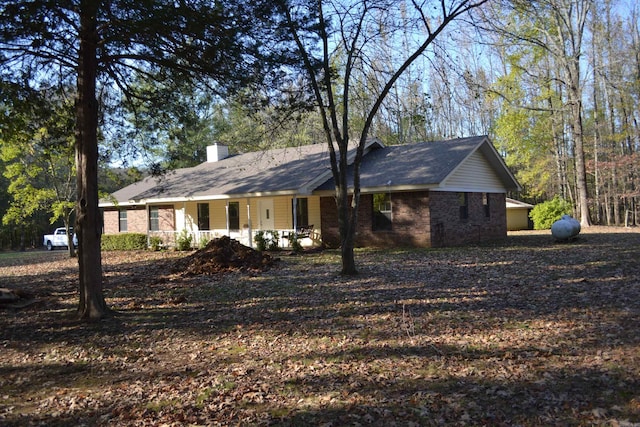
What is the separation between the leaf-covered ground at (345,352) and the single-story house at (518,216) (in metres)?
23.2

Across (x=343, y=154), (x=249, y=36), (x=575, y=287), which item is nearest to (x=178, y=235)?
(x=343, y=154)

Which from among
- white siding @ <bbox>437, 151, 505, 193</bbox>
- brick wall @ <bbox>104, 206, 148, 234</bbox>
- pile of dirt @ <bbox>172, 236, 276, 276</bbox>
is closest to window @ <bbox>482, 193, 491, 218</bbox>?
white siding @ <bbox>437, 151, 505, 193</bbox>

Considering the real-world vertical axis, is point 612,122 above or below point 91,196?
above

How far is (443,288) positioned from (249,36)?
20.6 feet

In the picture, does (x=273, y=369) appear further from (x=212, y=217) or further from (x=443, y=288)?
(x=212, y=217)

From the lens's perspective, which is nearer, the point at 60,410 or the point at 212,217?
the point at 60,410

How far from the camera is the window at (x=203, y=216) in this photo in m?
25.8

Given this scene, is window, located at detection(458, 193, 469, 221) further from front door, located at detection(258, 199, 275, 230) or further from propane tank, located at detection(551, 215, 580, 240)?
front door, located at detection(258, 199, 275, 230)

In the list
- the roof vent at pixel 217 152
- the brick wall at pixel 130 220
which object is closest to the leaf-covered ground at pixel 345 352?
the brick wall at pixel 130 220

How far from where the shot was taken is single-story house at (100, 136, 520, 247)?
19.6 metres

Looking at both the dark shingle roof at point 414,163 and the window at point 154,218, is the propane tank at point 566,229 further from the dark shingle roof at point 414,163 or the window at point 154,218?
the window at point 154,218

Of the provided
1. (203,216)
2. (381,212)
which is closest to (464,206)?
(381,212)

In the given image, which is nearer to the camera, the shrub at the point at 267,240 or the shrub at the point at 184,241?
the shrub at the point at 267,240

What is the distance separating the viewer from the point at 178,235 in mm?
25062
